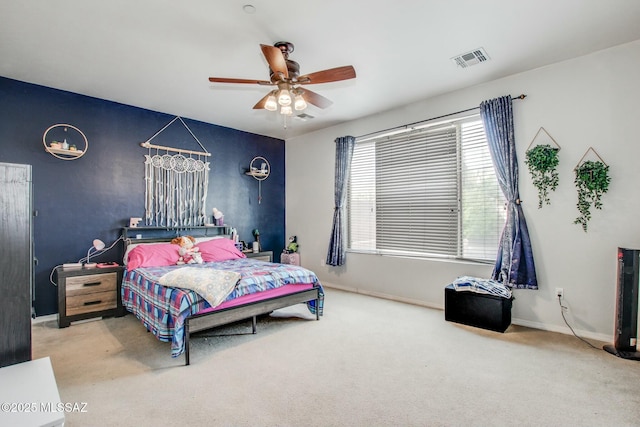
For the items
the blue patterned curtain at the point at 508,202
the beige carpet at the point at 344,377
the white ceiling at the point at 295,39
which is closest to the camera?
the beige carpet at the point at 344,377

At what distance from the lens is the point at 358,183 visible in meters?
5.15

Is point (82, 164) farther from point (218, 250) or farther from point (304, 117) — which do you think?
point (304, 117)

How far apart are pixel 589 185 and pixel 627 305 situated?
111cm

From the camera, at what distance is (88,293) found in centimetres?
365

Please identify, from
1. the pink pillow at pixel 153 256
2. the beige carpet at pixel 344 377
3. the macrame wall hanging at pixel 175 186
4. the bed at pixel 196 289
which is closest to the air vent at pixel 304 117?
the macrame wall hanging at pixel 175 186

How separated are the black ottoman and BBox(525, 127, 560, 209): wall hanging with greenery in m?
1.13

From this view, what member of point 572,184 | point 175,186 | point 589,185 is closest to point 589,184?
point 589,185

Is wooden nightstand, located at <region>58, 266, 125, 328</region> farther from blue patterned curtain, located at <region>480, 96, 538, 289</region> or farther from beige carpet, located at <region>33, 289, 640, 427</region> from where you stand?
blue patterned curtain, located at <region>480, 96, 538, 289</region>

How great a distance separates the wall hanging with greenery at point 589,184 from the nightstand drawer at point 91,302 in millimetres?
5174

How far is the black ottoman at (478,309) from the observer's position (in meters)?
3.26

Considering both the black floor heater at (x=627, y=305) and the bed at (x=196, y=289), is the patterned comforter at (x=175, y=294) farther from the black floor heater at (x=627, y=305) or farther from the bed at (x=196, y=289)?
the black floor heater at (x=627, y=305)

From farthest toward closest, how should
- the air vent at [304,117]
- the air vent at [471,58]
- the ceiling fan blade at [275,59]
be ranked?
the air vent at [304,117]
the air vent at [471,58]
the ceiling fan blade at [275,59]

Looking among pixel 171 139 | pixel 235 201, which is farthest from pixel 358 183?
pixel 171 139

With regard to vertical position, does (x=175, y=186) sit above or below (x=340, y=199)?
above
